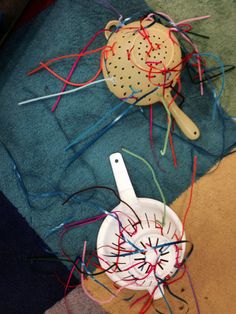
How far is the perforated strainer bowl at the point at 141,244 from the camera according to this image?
0.91 meters

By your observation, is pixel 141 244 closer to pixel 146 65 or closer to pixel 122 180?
pixel 122 180

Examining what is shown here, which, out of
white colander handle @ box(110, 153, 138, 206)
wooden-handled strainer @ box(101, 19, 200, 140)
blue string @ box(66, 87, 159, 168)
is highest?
wooden-handled strainer @ box(101, 19, 200, 140)

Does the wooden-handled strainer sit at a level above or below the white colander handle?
above

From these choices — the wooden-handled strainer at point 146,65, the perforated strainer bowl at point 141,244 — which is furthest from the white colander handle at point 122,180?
the wooden-handled strainer at point 146,65

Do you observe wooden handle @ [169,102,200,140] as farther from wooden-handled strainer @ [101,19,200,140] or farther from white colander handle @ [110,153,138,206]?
white colander handle @ [110,153,138,206]

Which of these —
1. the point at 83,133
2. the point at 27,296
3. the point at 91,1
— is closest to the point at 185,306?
the point at 27,296

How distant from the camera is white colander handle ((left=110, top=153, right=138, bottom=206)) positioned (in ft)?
3.04

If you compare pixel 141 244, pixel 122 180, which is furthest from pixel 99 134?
pixel 141 244

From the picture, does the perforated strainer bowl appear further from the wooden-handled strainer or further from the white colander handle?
the wooden-handled strainer

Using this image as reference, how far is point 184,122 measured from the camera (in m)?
0.92

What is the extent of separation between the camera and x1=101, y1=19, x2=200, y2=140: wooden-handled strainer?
0.88m

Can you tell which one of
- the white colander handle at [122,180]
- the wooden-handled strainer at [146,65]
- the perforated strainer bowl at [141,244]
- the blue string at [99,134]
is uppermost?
the wooden-handled strainer at [146,65]

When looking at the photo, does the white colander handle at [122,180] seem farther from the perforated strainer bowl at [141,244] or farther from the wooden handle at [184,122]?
the wooden handle at [184,122]

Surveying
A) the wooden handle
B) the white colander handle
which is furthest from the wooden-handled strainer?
the white colander handle
